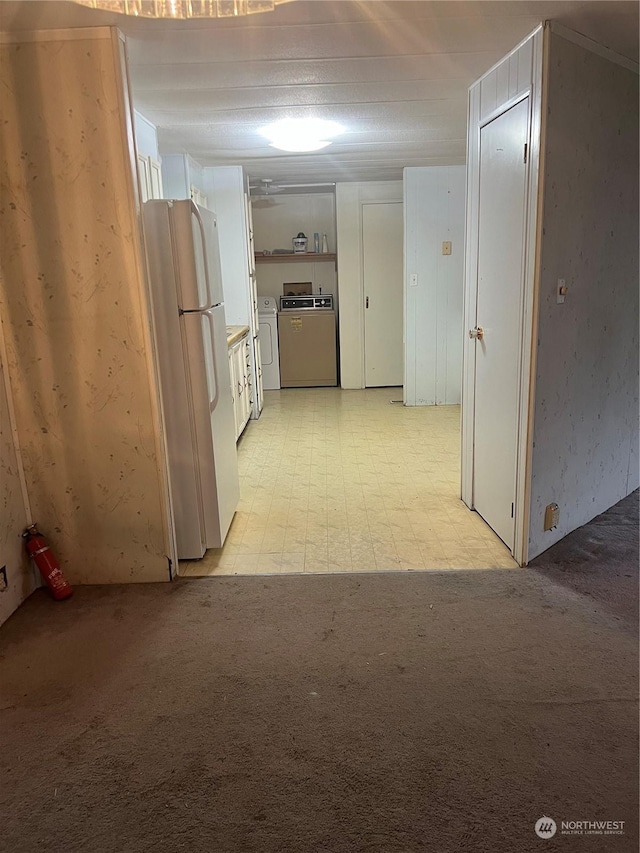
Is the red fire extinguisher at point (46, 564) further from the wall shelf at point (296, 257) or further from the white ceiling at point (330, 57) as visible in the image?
the wall shelf at point (296, 257)

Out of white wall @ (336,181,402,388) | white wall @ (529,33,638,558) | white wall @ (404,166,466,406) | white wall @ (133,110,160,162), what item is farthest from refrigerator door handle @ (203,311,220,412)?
white wall @ (336,181,402,388)

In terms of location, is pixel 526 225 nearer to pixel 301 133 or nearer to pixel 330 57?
pixel 330 57

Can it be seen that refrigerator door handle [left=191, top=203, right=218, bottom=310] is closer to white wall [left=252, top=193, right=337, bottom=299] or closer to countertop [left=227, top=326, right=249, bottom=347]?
countertop [left=227, top=326, right=249, bottom=347]

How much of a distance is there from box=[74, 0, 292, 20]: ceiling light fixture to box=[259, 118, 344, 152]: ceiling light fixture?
7.99 ft

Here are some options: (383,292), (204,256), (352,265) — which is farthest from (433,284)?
(204,256)

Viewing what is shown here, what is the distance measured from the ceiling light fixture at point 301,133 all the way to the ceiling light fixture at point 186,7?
7.99 ft

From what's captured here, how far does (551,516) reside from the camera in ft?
10.0

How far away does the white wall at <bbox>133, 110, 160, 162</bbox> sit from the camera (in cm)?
358

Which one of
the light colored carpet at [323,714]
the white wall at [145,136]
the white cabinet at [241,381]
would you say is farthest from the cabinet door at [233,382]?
the light colored carpet at [323,714]

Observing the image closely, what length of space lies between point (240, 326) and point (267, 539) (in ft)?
9.23

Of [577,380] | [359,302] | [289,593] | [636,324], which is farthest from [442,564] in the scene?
[359,302]

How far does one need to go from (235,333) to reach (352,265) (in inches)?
87.1

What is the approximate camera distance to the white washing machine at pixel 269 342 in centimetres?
720

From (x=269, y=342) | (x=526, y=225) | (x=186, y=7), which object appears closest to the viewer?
(x=186, y=7)
